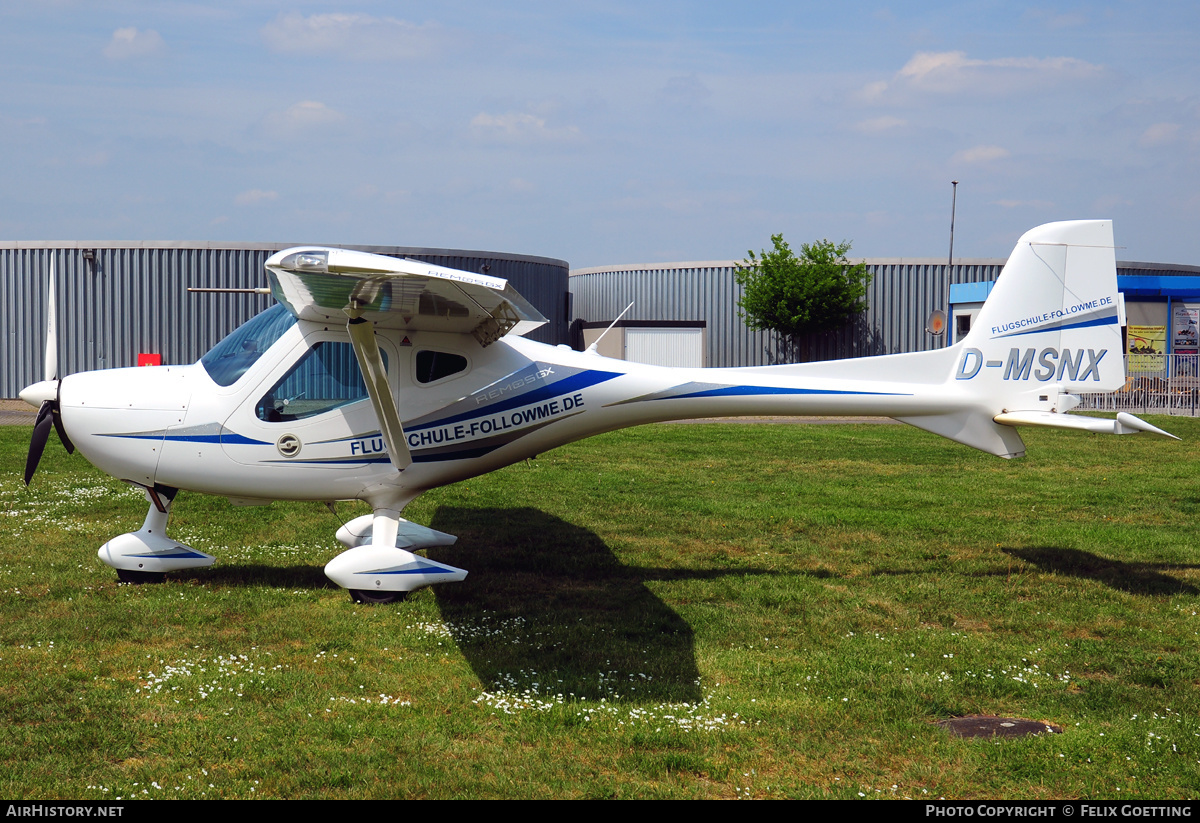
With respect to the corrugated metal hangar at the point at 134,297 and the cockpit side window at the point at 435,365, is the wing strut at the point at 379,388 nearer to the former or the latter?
the cockpit side window at the point at 435,365

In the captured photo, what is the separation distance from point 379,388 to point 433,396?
75cm

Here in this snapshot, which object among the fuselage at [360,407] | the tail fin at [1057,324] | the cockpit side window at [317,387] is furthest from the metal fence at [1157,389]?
the cockpit side window at [317,387]

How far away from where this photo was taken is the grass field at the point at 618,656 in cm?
472

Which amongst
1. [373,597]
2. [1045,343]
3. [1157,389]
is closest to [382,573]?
[373,597]

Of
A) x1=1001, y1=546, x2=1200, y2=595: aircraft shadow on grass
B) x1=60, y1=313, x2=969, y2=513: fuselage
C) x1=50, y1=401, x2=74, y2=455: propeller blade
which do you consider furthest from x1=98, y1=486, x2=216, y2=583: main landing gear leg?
x1=1001, y1=546, x2=1200, y2=595: aircraft shadow on grass

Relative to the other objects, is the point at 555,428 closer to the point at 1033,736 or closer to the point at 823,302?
the point at 1033,736

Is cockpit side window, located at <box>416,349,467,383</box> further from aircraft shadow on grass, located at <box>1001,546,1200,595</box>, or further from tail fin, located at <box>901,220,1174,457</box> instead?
aircraft shadow on grass, located at <box>1001,546,1200,595</box>

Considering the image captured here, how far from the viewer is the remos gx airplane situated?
25.4ft

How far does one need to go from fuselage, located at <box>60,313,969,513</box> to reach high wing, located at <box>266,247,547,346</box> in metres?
0.22

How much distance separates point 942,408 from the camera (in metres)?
8.70

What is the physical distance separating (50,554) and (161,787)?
5.66 meters

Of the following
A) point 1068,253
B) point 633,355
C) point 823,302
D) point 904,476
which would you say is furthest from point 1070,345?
point 633,355

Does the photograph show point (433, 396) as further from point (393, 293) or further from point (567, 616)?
point (567, 616)

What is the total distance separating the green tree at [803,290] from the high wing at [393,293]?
30420 mm
